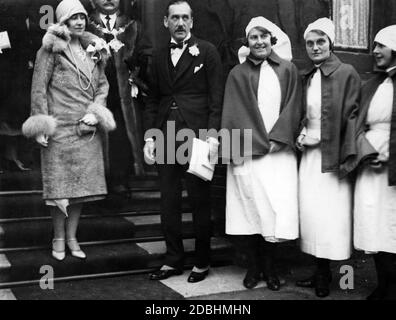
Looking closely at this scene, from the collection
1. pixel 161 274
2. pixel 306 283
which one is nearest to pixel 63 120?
pixel 161 274

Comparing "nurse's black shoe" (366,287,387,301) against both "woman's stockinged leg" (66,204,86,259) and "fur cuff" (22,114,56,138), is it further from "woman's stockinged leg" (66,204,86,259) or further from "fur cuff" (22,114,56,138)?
"fur cuff" (22,114,56,138)

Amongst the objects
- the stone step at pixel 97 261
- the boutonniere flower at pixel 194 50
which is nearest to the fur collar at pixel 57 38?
the boutonniere flower at pixel 194 50

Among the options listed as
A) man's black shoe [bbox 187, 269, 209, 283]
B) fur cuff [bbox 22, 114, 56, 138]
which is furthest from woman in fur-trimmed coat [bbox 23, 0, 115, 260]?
man's black shoe [bbox 187, 269, 209, 283]

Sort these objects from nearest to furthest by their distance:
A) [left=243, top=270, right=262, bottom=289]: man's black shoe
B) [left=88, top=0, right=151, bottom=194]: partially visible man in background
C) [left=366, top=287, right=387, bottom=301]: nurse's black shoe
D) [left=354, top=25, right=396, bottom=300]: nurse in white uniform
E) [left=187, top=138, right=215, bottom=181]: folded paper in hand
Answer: [left=354, top=25, right=396, bottom=300]: nurse in white uniform → [left=366, top=287, right=387, bottom=301]: nurse's black shoe → [left=187, top=138, right=215, bottom=181]: folded paper in hand → [left=243, top=270, right=262, bottom=289]: man's black shoe → [left=88, top=0, right=151, bottom=194]: partially visible man in background

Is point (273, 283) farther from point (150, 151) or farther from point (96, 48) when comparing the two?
point (96, 48)

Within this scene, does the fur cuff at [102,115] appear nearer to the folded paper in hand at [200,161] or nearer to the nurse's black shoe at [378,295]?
the folded paper in hand at [200,161]

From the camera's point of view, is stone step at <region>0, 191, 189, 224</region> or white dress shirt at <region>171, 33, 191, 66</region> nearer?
white dress shirt at <region>171, 33, 191, 66</region>

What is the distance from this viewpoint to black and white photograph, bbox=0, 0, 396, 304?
4148 mm

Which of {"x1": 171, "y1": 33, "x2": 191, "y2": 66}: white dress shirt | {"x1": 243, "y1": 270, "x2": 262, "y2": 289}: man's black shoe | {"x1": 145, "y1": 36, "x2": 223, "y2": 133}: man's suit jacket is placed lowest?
{"x1": 243, "y1": 270, "x2": 262, "y2": 289}: man's black shoe

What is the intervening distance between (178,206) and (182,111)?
30.9 inches

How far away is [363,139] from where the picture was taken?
4.12 m

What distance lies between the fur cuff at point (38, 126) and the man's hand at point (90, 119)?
0.26 meters

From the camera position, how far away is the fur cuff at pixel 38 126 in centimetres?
420
